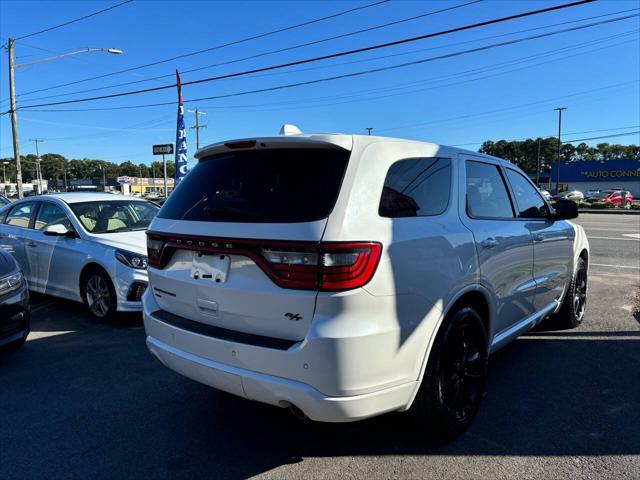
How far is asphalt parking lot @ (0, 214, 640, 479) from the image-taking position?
2.80m

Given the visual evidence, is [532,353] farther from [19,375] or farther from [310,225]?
[19,375]

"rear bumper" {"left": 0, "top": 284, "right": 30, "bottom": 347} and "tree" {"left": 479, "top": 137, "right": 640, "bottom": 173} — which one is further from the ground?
"tree" {"left": 479, "top": 137, "right": 640, "bottom": 173}

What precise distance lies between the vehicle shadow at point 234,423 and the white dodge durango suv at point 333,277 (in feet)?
1.51

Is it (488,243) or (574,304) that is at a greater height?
(488,243)

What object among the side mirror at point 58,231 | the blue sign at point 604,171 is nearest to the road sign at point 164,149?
the side mirror at point 58,231

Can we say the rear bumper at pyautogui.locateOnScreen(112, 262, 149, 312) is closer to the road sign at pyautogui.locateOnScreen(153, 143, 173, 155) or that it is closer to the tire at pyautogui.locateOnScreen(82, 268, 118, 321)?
the tire at pyautogui.locateOnScreen(82, 268, 118, 321)

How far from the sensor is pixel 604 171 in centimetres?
7206

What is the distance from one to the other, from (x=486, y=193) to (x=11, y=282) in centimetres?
436

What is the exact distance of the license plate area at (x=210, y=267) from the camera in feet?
8.67

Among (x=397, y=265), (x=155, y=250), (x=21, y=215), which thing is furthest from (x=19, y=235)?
(x=397, y=265)

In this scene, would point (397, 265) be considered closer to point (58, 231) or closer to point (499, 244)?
point (499, 244)

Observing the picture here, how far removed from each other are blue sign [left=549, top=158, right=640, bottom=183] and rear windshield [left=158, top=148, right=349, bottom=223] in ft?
250

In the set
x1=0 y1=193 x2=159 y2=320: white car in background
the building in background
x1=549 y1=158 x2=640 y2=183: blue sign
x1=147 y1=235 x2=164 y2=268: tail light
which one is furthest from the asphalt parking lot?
x1=549 y1=158 x2=640 y2=183: blue sign

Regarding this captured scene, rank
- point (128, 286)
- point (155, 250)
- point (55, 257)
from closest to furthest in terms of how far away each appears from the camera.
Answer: point (155, 250)
point (128, 286)
point (55, 257)
